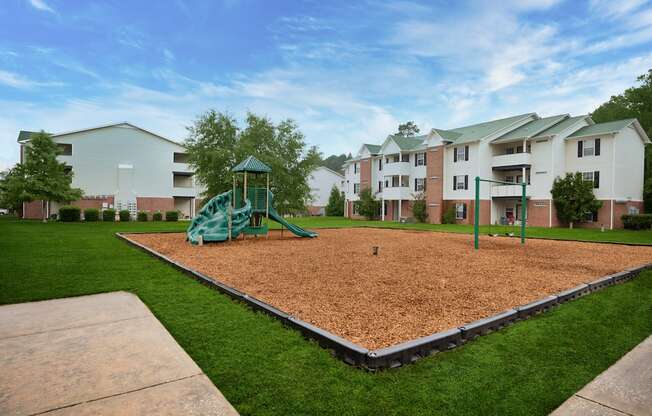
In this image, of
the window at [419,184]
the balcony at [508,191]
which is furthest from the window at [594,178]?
the window at [419,184]

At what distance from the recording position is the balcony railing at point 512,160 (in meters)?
29.7

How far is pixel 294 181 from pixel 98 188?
2553 cm

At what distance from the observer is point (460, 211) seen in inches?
1324

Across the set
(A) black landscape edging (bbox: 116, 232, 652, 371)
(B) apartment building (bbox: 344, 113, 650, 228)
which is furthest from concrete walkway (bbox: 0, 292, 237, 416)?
(B) apartment building (bbox: 344, 113, 650, 228)

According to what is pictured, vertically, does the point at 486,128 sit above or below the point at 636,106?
below

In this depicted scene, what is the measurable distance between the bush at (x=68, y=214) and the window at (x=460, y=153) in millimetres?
34731

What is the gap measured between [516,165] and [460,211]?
246 inches

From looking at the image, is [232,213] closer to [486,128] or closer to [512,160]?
[512,160]

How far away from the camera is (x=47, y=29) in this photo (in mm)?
14906

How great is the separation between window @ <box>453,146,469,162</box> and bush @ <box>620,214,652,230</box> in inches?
501

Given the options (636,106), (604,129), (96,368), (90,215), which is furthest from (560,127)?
(90,215)

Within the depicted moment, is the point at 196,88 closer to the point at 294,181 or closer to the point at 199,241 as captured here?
the point at 294,181

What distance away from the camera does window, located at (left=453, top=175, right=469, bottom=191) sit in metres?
32.9

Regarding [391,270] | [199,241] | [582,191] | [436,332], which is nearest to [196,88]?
[199,241]
